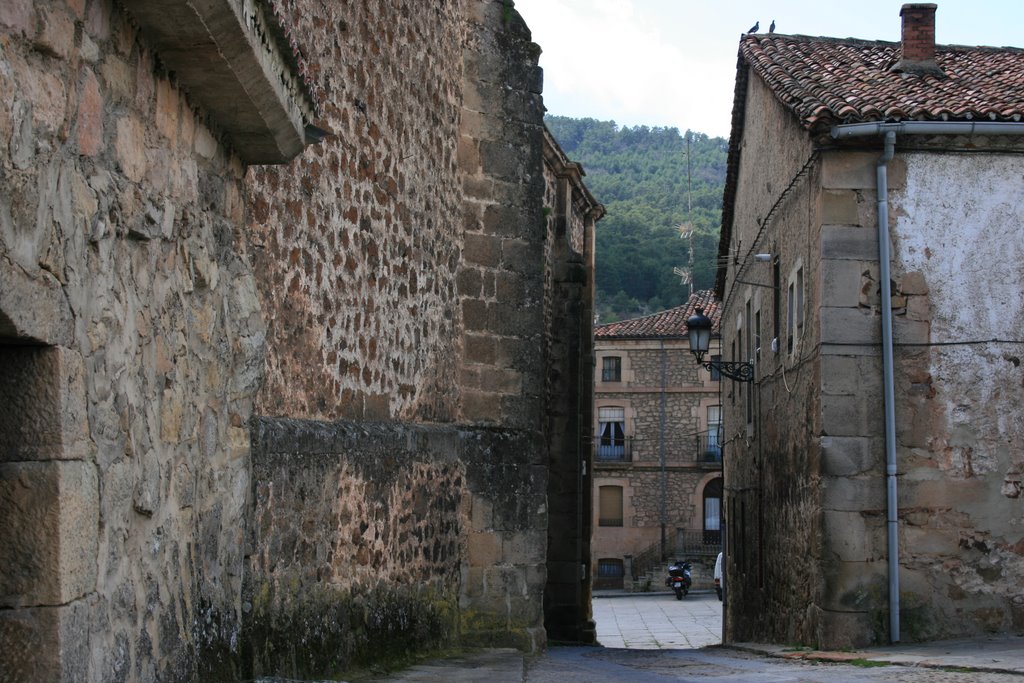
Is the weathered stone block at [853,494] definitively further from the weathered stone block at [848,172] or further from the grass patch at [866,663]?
the weathered stone block at [848,172]

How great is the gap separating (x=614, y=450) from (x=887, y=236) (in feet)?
115

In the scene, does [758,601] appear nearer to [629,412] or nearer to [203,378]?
[203,378]

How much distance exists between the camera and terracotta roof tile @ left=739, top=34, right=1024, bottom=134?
1146cm

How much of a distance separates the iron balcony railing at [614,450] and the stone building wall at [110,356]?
40.9 meters

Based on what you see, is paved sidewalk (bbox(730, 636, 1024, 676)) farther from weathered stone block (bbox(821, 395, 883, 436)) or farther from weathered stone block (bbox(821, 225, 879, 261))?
weathered stone block (bbox(821, 225, 879, 261))

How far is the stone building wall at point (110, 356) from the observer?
3.39m

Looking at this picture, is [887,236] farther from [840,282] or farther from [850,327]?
[850,327]

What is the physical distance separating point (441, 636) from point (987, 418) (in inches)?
200

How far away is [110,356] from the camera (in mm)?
3889

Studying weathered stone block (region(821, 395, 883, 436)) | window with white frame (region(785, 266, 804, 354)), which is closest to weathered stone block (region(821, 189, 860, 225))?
window with white frame (region(785, 266, 804, 354))

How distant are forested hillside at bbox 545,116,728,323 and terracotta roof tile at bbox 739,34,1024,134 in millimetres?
39749

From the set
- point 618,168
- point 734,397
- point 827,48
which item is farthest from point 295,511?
point 618,168

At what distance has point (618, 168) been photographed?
9175 cm

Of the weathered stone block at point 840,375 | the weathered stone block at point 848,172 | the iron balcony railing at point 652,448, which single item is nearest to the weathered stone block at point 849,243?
the weathered stone block at point 848,172
